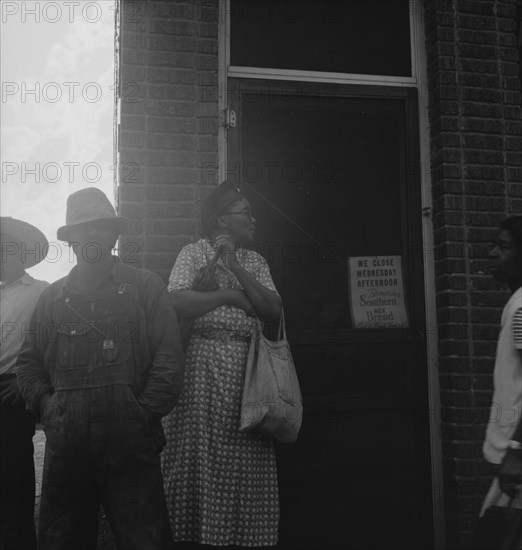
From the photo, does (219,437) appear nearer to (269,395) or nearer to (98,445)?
(269,395)

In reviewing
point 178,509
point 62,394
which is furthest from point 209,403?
point 62,394

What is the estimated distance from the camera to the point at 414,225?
4.89 metres

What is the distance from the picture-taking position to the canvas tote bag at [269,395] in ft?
11.6

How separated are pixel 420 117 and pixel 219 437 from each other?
2737 mm

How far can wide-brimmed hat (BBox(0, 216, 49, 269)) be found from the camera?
416cm

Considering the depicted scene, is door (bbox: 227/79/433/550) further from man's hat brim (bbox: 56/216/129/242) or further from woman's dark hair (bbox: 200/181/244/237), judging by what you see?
man's hat brim (bbox: 56/216/129/242)

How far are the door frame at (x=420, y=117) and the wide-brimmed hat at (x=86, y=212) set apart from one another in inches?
50.9

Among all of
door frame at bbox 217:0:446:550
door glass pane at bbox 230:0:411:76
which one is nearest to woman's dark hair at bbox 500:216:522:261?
door frame at bbox 217:0:446:550

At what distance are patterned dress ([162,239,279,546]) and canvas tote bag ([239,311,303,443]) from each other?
10cm

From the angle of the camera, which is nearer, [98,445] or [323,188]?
[98,445]

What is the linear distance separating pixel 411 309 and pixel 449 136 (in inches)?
47.5

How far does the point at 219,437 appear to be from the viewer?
3629 millimetres

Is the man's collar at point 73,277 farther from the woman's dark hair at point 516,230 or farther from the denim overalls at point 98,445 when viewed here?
the woman's dark hair at point 516,230

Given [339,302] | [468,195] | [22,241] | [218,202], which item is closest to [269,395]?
[218,202]
